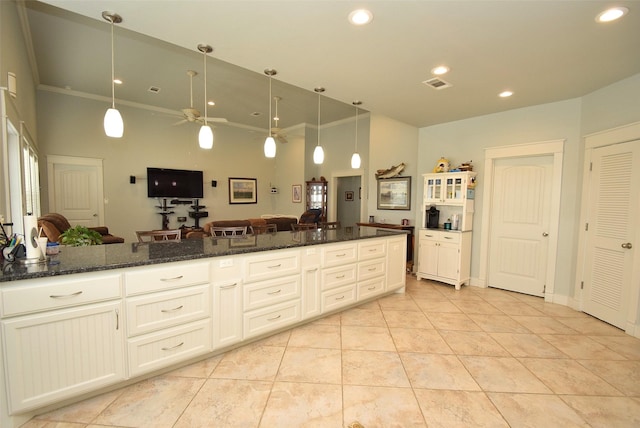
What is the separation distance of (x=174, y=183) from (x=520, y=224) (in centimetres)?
720

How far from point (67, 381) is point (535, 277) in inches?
200

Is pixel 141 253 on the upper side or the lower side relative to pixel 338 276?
upper

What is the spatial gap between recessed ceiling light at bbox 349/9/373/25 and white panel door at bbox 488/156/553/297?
3.30 m

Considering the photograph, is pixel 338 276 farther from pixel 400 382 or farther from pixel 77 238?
pixel 77 238

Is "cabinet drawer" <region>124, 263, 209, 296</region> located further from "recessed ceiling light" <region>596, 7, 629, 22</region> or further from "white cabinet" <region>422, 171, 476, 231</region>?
"white cabinet" <region>422, 171, 476, 231</region>

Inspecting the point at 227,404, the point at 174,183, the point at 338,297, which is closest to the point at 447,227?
the point at 338,297

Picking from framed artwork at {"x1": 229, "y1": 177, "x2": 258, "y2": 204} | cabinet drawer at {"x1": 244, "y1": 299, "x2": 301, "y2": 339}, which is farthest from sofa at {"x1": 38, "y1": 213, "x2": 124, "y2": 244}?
framed artwork at {"x1": 229, "y1": 177, "x2": 258, "y2": 204}

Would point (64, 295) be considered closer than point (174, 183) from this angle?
Yes

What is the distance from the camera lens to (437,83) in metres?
3.17

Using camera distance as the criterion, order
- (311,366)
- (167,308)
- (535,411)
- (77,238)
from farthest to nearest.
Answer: (77,238) → (311,366) → (167,308) → (535,411)

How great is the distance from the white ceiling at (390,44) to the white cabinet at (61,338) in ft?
6.26

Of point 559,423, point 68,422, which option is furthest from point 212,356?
point 559,423

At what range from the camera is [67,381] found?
171 cm

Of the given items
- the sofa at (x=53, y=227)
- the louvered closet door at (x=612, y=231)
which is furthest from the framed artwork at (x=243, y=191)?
the louvered closet door at (x=612, y=231)
